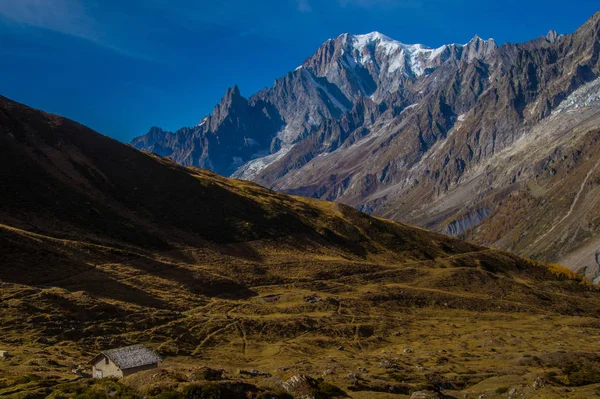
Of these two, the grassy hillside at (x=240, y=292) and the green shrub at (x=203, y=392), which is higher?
the grassy hillside at (x=240, y=292)

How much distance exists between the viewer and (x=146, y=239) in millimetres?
130625

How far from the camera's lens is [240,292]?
112 meters

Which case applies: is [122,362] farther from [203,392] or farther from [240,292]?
[240,292]

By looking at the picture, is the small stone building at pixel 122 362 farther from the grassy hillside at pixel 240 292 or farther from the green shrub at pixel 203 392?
the green shrub at pixel 203 392

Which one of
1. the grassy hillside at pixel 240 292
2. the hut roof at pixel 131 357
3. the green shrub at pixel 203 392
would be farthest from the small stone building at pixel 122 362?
the green shrub at pixel 203 392

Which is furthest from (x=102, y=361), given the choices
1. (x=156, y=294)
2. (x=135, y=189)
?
(x=135, y=189)

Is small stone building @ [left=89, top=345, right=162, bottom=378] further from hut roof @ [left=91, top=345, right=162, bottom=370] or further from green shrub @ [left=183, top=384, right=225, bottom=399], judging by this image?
green shrub @ [left=183, top=384, right=225, bottom=399]

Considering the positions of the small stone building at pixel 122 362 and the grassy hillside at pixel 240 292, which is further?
the grassy hillside at pixel 240 292

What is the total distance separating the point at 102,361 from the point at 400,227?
158 m

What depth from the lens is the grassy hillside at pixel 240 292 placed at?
6056 cm

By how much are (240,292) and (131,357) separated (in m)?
58.0

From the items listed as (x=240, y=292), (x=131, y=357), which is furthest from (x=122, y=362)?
(x=240, y=292)

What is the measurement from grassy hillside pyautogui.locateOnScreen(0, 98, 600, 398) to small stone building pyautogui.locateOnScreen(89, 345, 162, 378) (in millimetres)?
3514

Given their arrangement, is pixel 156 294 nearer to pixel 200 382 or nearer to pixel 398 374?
pixel 398 374
